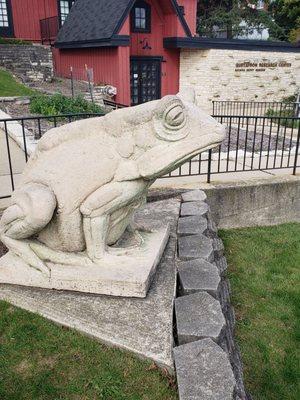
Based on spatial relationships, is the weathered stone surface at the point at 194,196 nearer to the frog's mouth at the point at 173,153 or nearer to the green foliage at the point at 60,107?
the frog's mouth at the point at 173,153

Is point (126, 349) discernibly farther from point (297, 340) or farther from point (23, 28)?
point (23, 28)

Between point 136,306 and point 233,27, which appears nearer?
point 136,306

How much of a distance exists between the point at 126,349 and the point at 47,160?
155 cm

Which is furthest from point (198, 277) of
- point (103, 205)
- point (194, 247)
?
point (103, 205)

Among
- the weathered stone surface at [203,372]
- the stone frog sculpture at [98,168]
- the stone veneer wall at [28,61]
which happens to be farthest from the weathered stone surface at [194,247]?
the stone veneer wall at [28,61]

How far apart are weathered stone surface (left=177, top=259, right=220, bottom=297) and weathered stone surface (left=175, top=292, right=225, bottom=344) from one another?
0.11 metres

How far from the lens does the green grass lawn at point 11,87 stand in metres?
16.0

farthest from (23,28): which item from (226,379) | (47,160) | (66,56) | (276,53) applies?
(226,379)

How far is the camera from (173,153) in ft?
9.59

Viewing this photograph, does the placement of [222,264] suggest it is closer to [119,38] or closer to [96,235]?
[96,235]

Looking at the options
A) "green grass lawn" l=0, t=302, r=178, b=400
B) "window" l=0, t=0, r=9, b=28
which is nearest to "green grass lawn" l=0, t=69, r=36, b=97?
"window" l=0, t=0, r=9, b=28

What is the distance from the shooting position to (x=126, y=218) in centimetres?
339

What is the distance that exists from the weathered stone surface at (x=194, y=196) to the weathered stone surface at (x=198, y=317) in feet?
7.51

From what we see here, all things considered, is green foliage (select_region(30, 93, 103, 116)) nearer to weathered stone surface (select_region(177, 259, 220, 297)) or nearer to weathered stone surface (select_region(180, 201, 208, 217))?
weathered stone surface (select_region(180, 201, 208, 217))
